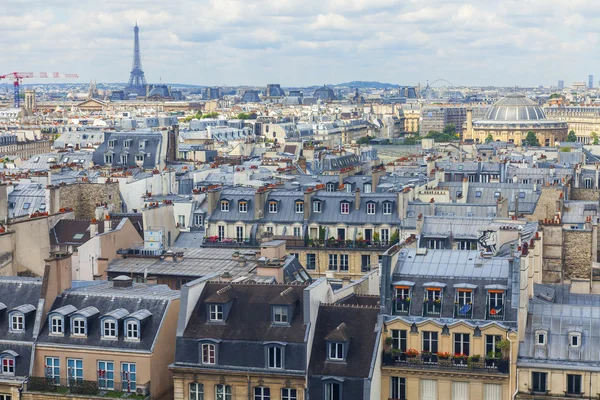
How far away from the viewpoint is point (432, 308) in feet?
120

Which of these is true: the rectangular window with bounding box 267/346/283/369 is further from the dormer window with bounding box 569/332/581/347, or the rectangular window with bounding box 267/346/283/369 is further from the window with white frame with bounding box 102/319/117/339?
the dormer window with bounding box 569/332/581/347

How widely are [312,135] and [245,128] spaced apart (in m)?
14.0

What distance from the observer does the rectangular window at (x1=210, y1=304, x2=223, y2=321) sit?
35.8 m

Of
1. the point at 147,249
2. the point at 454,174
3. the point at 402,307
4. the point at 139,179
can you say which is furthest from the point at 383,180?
the point at 402,307

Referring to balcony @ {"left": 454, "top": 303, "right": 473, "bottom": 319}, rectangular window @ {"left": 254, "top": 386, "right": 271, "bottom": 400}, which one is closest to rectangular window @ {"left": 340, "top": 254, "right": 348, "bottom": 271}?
balcony @ {"left": 454, "top": 303, "right": 473, "bottom": 319}

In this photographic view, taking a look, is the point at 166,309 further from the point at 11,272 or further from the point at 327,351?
the point at 11,272

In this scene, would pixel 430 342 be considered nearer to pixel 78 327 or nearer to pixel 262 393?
pixel 262 393

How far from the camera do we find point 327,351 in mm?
34625

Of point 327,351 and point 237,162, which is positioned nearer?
point 327,351

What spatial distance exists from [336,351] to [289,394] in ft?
6.03

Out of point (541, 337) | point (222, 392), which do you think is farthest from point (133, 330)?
point (541, 337)

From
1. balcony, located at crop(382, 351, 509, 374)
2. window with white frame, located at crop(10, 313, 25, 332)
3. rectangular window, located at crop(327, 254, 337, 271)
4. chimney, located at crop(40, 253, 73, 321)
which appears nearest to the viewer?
balcony, located at crop(382, 351, 509, 374)

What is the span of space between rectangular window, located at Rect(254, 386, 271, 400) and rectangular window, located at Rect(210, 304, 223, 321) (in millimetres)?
2524

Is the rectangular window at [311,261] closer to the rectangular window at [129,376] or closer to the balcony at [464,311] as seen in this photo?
the balcony at [464,311]
